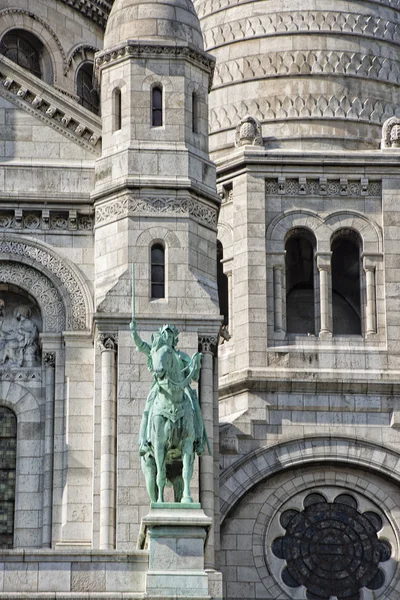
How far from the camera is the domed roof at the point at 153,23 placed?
5812 cm

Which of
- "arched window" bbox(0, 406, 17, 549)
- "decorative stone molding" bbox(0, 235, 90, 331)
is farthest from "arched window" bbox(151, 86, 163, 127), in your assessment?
"arched window" bbox(0, 406, 17, 549)

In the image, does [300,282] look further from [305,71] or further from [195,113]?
[195,113]

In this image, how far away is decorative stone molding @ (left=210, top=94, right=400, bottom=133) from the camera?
6775cm

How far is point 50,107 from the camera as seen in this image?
58531 mm

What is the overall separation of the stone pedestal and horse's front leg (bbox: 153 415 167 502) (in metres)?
0.88

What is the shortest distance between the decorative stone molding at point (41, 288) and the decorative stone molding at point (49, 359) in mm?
514

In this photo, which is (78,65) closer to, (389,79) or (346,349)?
(389,79)

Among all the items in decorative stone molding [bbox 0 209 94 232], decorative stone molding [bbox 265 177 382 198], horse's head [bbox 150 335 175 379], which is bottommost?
horse's head [bbox 150 335 175 379]

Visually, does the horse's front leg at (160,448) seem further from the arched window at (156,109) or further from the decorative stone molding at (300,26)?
the decorative stone molding at (300,26)

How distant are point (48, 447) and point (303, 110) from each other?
1541cm

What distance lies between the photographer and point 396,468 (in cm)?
6138

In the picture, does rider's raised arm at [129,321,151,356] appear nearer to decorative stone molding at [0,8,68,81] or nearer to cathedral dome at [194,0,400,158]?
cathedral dome at [194,0,400,158]

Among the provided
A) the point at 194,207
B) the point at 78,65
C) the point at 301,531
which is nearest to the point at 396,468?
the point at 301,531

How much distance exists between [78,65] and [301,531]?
17044mm
